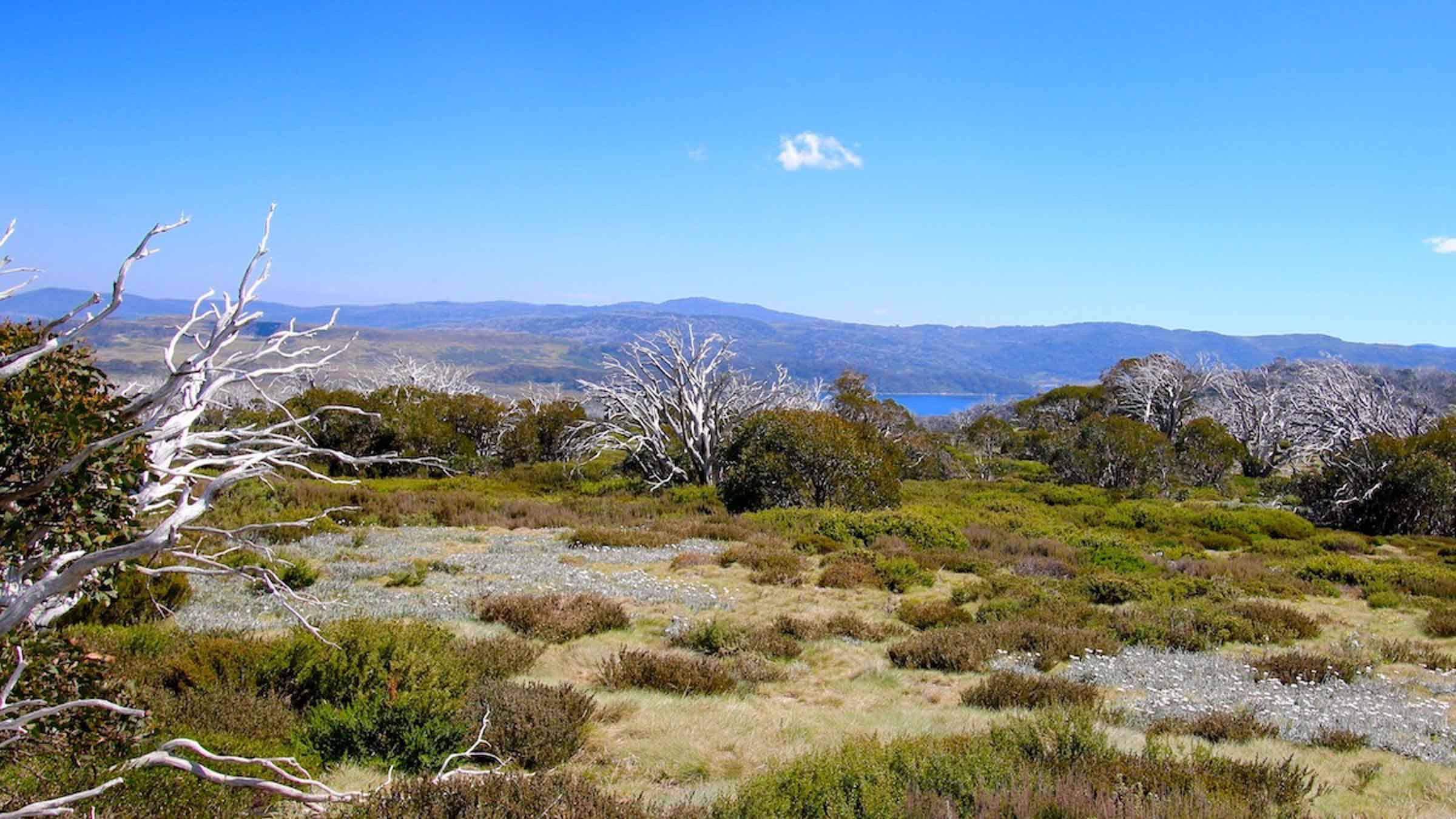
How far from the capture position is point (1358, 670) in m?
8.45

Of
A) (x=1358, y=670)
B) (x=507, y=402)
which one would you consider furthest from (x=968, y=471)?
(x=1358, y=670)

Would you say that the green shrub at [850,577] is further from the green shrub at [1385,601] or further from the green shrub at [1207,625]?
the green shrub at [1385,601]

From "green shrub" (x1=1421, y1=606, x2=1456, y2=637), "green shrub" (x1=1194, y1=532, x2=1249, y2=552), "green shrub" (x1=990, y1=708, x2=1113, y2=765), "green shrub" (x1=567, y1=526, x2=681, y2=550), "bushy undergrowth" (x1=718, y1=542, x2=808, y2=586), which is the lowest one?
"green shrub" (x1=1194, y1=532, x2=1249, y2=552)

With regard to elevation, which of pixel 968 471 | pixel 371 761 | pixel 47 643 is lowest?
pixel 968 471

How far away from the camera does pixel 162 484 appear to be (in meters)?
3.78

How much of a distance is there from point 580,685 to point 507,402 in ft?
105

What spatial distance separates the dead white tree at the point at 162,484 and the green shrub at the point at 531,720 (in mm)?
1318

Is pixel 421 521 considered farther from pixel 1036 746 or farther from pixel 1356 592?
pixel 1356 592

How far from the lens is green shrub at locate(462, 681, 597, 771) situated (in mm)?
5156

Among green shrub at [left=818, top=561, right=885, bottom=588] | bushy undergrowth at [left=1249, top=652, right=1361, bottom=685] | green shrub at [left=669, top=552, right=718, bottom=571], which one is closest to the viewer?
bushy undergrowth at [left=1249, top=652, right=1361, bottom=685]

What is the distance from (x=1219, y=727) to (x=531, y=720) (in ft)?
17.1

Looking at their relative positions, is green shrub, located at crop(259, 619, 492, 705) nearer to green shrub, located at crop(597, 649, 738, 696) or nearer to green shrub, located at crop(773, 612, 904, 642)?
green shrub, located at crop(597, 649, 738, 696)

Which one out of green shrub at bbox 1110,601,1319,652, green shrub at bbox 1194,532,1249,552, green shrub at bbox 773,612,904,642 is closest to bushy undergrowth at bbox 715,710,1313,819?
green shrub at bbox 773,612,904,642

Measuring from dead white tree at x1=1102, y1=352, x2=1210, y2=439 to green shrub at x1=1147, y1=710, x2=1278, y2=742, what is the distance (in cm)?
3275
